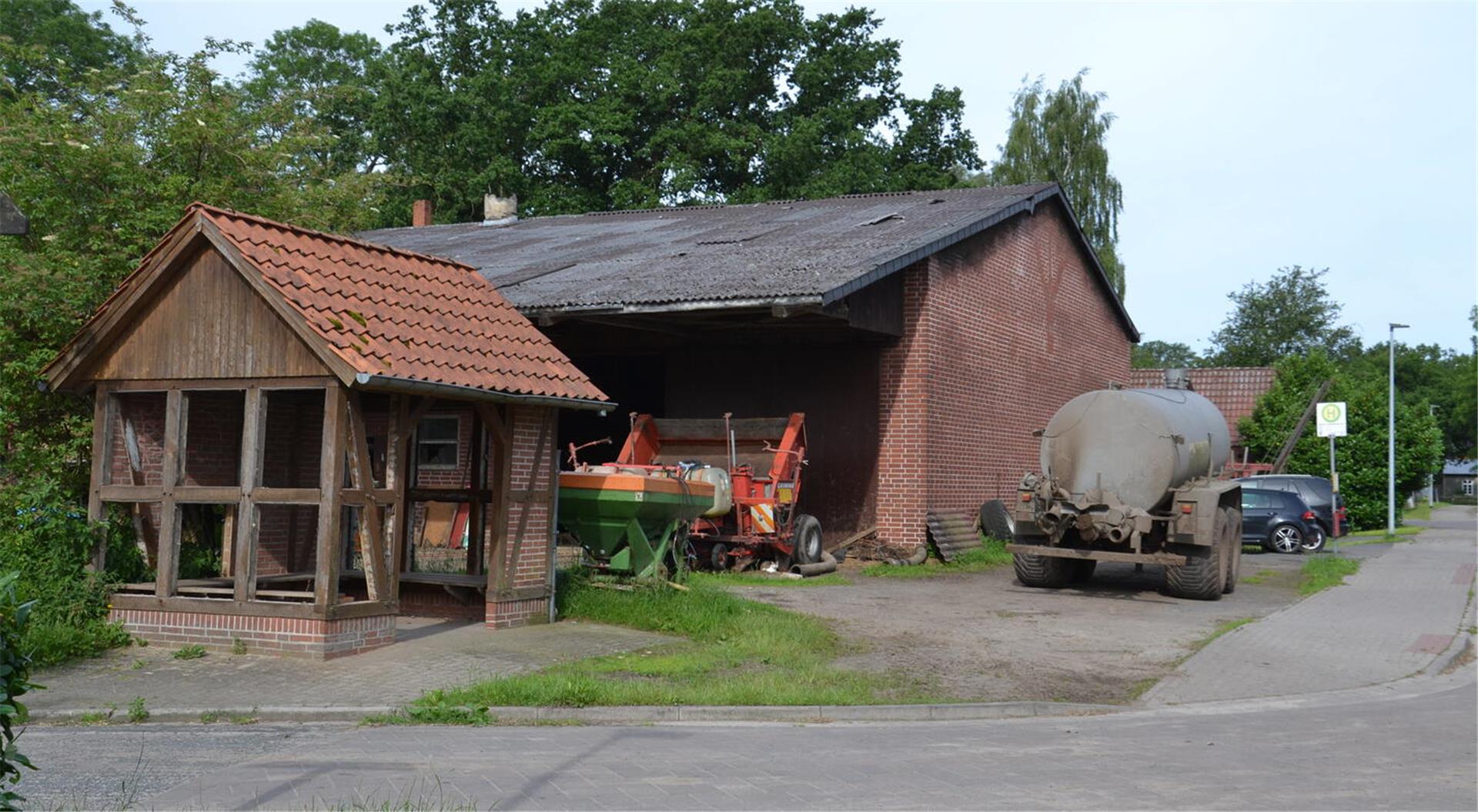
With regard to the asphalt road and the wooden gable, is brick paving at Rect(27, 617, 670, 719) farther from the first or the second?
the wooden gable

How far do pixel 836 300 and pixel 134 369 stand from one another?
9299 mm

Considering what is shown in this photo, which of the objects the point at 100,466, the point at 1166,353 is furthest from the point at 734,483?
the point at 1166,353

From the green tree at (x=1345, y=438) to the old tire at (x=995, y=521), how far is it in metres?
15.4

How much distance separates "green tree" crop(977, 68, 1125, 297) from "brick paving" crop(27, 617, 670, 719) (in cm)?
3871

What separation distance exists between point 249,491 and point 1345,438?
31.6 m

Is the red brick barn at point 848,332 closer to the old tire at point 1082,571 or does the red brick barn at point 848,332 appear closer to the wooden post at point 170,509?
the old tire at point 1082,571

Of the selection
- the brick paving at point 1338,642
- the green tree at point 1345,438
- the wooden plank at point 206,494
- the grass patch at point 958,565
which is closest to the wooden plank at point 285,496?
the wooden plank at point 206,494

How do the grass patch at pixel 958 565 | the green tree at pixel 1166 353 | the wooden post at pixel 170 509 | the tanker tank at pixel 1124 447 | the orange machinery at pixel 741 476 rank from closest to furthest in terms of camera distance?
the wooden post at pixel 170 509, the tanker tank at pixel 1124 447, the orange machinery at pixel 741 476, the grass patch at pixel 958 565, the green tree at pixel 1166 353

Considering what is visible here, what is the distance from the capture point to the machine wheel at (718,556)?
62.1 feet

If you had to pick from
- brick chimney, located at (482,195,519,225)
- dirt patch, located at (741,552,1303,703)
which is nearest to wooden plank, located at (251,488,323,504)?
dirt patch, located at (741,552,1303,703)

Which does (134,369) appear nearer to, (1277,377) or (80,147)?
(80,147)

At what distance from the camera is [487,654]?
38.4 feet

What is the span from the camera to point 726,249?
22.7m

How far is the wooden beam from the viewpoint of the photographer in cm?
1160
